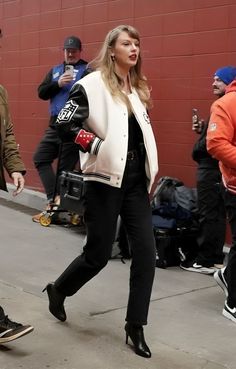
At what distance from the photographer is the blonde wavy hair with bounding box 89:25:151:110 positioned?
3.95 m

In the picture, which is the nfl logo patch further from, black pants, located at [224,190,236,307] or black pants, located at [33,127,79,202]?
black pants, located at [33,127,79,202]

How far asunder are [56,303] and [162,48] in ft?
12.5

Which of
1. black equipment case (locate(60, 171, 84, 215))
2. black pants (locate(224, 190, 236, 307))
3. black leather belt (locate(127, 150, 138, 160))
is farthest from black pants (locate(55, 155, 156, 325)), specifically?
black equipment case (locate(60, 171, 84, 215))

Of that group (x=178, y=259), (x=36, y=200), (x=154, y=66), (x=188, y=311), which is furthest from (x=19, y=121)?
(x=188, y=311)

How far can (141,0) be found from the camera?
738 cm

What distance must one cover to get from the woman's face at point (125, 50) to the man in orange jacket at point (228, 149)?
0.85m

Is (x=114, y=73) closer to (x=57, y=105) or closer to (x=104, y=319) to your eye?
(x=104, y=319)

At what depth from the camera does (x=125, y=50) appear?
4.01 meters

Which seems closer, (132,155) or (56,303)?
(132,155)

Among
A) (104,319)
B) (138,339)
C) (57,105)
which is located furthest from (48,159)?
(138,339)

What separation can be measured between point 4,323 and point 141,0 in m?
4.75

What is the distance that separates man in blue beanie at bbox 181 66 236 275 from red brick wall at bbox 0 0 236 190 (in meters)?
0.71

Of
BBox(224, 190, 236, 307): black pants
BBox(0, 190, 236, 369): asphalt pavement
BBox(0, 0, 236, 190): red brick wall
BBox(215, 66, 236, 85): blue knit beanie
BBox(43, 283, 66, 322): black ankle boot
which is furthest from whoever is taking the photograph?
BBox(0, 0, 236, 190): red brick wall

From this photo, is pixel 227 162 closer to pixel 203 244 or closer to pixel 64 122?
pixel 64 122
